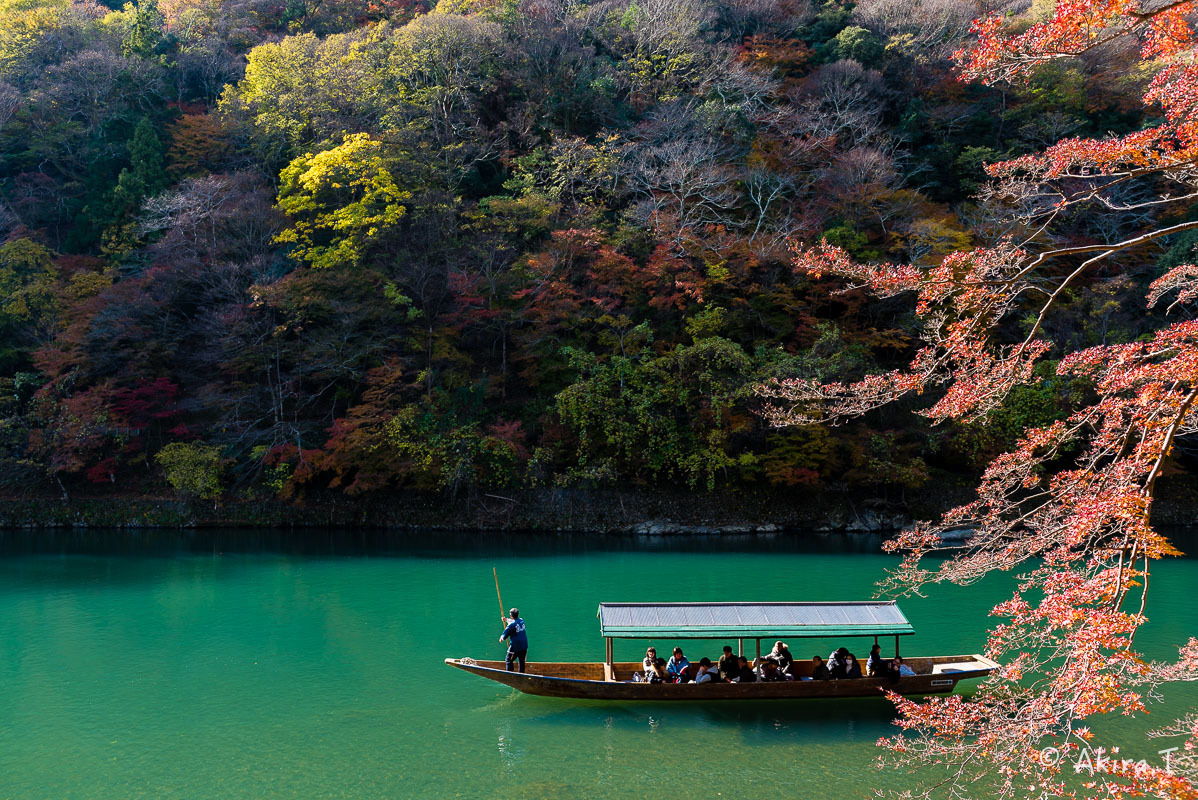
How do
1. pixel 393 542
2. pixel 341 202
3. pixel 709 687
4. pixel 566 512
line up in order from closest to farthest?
pixel 709 687 < pixel 393 542 < pixel 566 512 < pixel 341 202

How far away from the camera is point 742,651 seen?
12.1 m

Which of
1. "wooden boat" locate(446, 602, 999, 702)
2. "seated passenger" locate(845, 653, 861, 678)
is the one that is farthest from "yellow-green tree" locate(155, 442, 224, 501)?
"seated passenger" locate(845, 653, 861, 678)

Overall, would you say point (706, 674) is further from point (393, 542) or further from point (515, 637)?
point (393, 542)

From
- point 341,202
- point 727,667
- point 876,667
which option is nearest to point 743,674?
point 727,667

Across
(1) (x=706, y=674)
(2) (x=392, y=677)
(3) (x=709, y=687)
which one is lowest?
(2) (x=392, y=677)

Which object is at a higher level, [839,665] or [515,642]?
[515,642]

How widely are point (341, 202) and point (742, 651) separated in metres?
24.5

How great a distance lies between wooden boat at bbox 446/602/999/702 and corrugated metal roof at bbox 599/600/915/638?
15mm

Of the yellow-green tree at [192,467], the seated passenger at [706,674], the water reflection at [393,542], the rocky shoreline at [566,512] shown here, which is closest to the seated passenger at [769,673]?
the seated passenger at [706,674]

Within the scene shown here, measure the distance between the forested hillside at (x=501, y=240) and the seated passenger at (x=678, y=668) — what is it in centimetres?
1338

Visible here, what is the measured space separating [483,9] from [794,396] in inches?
1297

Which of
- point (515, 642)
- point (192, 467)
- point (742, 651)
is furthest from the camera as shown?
point (192, 467)

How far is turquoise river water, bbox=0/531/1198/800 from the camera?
949cm

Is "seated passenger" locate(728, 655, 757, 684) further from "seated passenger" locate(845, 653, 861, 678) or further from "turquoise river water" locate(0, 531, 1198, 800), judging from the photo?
"seated passenger" locate(845, 653, 861, 678)
